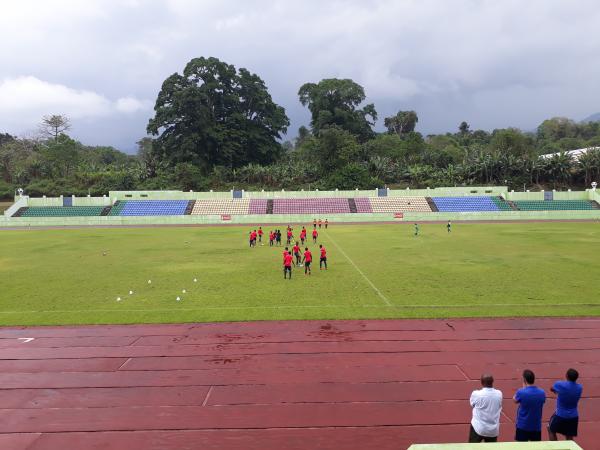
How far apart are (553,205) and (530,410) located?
58.9 m

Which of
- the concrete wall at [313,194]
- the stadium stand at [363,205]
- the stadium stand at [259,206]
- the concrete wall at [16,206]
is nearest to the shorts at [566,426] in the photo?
the stadium stand at [363,205]

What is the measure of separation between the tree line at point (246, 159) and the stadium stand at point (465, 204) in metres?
9.33

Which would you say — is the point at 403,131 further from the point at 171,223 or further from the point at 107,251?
the point at 107,251

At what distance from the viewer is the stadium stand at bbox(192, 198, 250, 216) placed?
191 feet

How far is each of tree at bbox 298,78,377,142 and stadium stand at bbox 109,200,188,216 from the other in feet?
151

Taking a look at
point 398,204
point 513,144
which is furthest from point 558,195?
point 398,204

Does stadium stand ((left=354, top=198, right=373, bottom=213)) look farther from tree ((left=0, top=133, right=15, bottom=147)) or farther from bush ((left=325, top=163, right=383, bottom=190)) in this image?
tree ((left=0, top=133, right=15, bottom=147))

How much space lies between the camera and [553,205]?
2250 inches

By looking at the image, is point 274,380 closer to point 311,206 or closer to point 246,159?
point 311,206

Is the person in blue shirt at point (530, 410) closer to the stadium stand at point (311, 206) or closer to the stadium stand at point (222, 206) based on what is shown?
the stadium stand at point (311, 206)

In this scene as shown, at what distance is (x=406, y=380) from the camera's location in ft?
31.6

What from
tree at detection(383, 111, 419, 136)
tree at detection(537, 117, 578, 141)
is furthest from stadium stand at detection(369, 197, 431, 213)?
tree at detection(537, 117, 578, 141)

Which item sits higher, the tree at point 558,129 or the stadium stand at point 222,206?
the tree at point 558,129

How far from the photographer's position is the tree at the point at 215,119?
77188 millimetres
